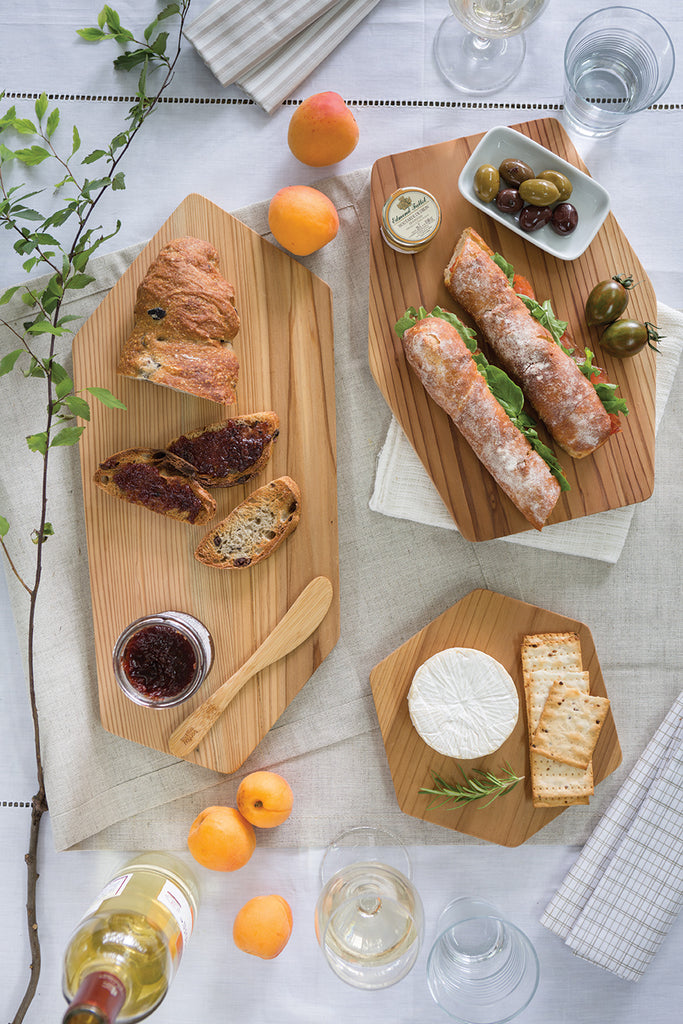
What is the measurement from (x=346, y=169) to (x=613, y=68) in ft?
2.97

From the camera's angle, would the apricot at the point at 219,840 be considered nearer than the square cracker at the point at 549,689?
Yes

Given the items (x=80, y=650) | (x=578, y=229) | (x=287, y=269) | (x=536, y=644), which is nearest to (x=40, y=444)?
(x=80, y=650)

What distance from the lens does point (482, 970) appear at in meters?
2.26

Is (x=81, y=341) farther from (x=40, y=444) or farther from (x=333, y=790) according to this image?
(x=333, y=790)

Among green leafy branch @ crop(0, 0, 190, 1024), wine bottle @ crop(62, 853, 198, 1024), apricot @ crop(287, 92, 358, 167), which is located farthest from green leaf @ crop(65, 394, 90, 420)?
wine bottle @ crop(62, 853, 198, 1024)

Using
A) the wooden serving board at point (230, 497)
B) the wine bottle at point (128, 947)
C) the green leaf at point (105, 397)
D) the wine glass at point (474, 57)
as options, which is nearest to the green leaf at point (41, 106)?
the wooden serving board at point (230, 497)

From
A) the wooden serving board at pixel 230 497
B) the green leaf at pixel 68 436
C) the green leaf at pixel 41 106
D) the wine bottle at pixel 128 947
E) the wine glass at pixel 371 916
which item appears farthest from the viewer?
the wooden serving board at pixel 230 497

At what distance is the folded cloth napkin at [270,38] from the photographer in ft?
7.50

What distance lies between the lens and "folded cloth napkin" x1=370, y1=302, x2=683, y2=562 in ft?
7.72

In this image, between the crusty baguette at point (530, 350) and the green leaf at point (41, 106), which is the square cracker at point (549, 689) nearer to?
the crusty baguette at point (530, 350)

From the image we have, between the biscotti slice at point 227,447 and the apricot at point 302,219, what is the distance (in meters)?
0.53

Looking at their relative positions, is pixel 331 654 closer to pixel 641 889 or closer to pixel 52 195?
pixel 641 889

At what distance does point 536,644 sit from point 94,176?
82.0 inches

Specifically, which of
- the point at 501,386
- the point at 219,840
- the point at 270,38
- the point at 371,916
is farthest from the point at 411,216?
the point at 371,916
